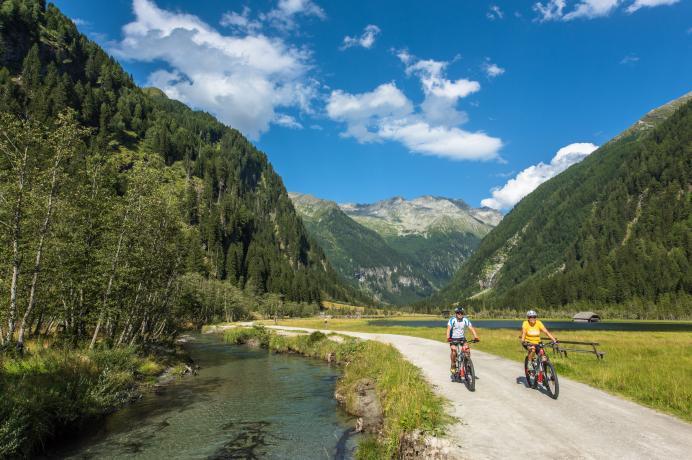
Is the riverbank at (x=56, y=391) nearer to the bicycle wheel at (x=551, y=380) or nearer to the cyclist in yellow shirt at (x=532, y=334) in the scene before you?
the bicycle wheel at (x=551, y=380)

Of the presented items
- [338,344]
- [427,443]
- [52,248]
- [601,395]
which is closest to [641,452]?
[427,443]

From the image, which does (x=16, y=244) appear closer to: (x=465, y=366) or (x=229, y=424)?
(x=229, y=424)

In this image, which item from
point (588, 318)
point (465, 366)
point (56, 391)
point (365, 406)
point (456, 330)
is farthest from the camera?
point (588, 318)

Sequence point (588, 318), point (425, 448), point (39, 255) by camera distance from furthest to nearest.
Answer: point (588, 318), point (39, 255), point (425, 448)

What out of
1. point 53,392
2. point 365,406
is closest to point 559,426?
point 365,406

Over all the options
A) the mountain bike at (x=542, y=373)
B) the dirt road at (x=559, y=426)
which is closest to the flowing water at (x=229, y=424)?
the dirt road at (x=559, y=426)

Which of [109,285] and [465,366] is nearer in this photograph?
[465,366]

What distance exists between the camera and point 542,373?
16109mm

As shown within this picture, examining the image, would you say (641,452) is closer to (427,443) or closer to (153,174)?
(427,443)

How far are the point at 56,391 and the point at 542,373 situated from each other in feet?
69.4

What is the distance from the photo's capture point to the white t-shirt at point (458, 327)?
17688 millimetres

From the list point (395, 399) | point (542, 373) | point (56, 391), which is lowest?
point (395, 399)

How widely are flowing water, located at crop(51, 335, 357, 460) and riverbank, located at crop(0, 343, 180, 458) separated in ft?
3.63

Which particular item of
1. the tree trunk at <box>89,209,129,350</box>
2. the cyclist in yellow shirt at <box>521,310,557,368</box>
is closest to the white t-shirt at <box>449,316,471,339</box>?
the cyclist in yellow shirt at <box>521,310,557,368</box>
